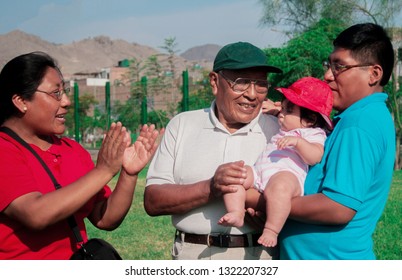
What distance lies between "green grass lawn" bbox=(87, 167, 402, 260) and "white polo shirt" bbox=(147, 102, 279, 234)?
2869 millimetres

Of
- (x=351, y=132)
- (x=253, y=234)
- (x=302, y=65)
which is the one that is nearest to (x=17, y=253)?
(x=253, y=234)

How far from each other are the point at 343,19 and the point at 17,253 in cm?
1696

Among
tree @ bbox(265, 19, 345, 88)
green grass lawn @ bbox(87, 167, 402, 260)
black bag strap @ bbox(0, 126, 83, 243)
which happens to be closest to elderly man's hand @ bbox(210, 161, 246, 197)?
black bag strap @ bbox(0, 126, 83, 243)

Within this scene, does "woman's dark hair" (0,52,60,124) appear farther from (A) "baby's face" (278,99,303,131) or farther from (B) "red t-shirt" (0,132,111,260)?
(A) "baby's face" (278,99,303,131)

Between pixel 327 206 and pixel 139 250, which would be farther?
pixel 139 250

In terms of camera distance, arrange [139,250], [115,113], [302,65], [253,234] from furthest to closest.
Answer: [115,113] → [302,65] → [139,250] → [253,234]

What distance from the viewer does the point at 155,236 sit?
6766mm

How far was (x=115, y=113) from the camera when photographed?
20141mm

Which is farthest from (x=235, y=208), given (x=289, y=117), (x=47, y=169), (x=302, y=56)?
(x=302, y=56)

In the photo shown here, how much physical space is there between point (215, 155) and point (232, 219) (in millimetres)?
433

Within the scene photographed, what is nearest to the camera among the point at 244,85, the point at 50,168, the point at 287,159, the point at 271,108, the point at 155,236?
the point at 287,159

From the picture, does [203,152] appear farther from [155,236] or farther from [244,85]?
[155,236]
